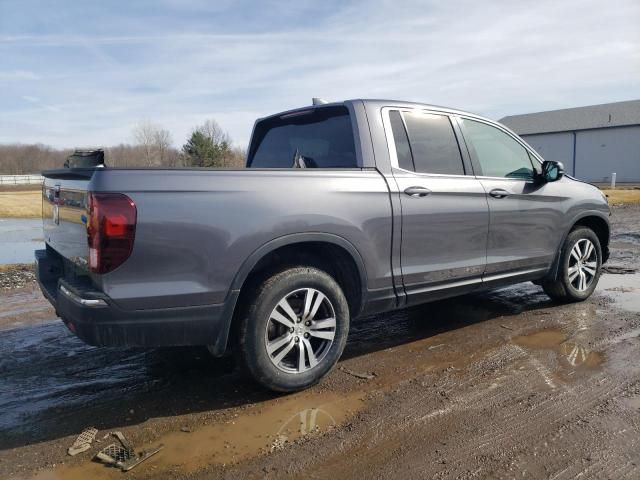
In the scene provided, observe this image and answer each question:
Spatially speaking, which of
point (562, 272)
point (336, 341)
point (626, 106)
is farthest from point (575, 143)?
point (336, 341)

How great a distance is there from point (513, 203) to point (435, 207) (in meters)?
1.10

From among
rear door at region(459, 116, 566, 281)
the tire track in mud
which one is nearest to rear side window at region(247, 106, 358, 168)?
rear door at region(459, 116, 566, 281)

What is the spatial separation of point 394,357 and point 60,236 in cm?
269

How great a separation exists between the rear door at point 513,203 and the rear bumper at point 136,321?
257cm

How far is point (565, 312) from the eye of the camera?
5.33 meters

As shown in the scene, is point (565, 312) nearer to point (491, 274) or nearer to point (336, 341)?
point (491, 274)

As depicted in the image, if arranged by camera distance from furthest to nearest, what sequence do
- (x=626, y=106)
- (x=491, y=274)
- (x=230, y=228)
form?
(x=626, y=106)
(x=491, y=274)
(x=230, y=228)

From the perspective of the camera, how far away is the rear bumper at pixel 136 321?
286 cm

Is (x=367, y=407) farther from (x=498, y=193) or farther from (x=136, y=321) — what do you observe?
(x=498, y=193)

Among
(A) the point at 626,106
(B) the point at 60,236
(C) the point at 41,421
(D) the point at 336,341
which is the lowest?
(C) the point at 41,421

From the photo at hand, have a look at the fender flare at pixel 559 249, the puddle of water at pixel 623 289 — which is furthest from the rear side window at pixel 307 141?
the puddle of water at pixel 623 289

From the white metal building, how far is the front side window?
40.3 m

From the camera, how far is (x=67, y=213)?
3311 mm

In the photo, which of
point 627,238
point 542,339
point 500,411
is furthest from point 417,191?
point 627,238
